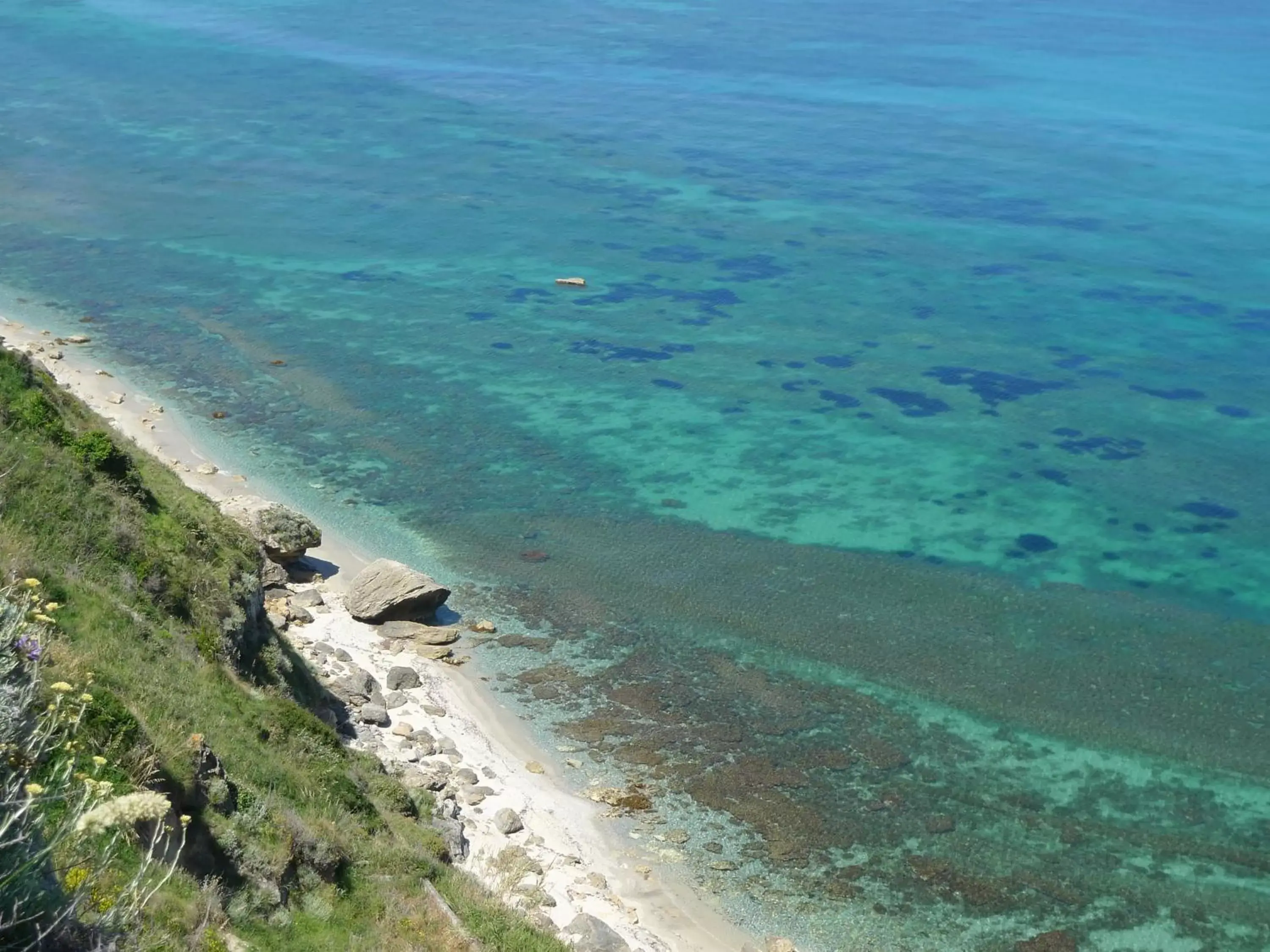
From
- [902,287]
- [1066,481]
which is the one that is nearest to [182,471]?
[1066,481]

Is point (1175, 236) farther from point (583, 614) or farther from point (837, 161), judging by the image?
point (583, 614)

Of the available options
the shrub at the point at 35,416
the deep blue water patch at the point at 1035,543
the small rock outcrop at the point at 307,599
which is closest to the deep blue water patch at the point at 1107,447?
the deep blue water patch at the point at 1035,543

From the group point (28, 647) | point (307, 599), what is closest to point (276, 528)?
point (307, 599)

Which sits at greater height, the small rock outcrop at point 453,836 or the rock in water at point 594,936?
the small rock outcrop at point 453,836

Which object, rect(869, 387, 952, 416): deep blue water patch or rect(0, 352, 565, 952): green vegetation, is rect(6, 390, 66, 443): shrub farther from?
rect(869, 387, 952, 416): deep blue water patch

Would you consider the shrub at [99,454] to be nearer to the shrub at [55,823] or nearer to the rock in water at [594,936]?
the shrub at [55,823]

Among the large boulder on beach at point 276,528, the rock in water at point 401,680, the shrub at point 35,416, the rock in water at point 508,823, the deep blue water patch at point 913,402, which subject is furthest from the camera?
the deep blue water patch at point 913,402

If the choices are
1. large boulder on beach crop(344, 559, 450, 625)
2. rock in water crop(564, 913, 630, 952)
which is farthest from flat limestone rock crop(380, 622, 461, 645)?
rock in water crop(564, 913, 630, 952)
